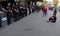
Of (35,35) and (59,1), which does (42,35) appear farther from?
(59,1)

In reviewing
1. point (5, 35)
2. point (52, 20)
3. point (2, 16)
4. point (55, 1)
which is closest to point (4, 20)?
point (2, 16)

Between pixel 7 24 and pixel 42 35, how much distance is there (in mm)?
5872

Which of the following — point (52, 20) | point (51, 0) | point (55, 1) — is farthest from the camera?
point (51, 0)

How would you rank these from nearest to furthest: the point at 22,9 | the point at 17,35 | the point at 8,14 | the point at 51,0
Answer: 1. the point at 17,35
2. the point at 8,14
3. the point at 22,9
4. the point at 51,0

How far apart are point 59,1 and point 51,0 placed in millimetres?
3351

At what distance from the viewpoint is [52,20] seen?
868 inches

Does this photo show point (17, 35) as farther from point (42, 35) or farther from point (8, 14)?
point (8, 14)

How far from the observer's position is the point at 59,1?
97938mm

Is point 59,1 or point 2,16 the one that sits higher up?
point 2,16

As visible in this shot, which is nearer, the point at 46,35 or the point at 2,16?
the point at 46,35

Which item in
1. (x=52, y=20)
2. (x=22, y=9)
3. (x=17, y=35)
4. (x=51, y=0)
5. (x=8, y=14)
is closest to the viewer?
(x=17, y=35)

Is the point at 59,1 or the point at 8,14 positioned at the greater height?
the point at 8,14

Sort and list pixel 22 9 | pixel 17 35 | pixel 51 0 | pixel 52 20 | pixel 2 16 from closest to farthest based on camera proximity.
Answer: pixel 17 35 < pixel 2 16 < pixel 52 20 < pixel 22 9 < pixel 51 0

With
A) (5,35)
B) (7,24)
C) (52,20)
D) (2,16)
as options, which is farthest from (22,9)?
(5,35)
